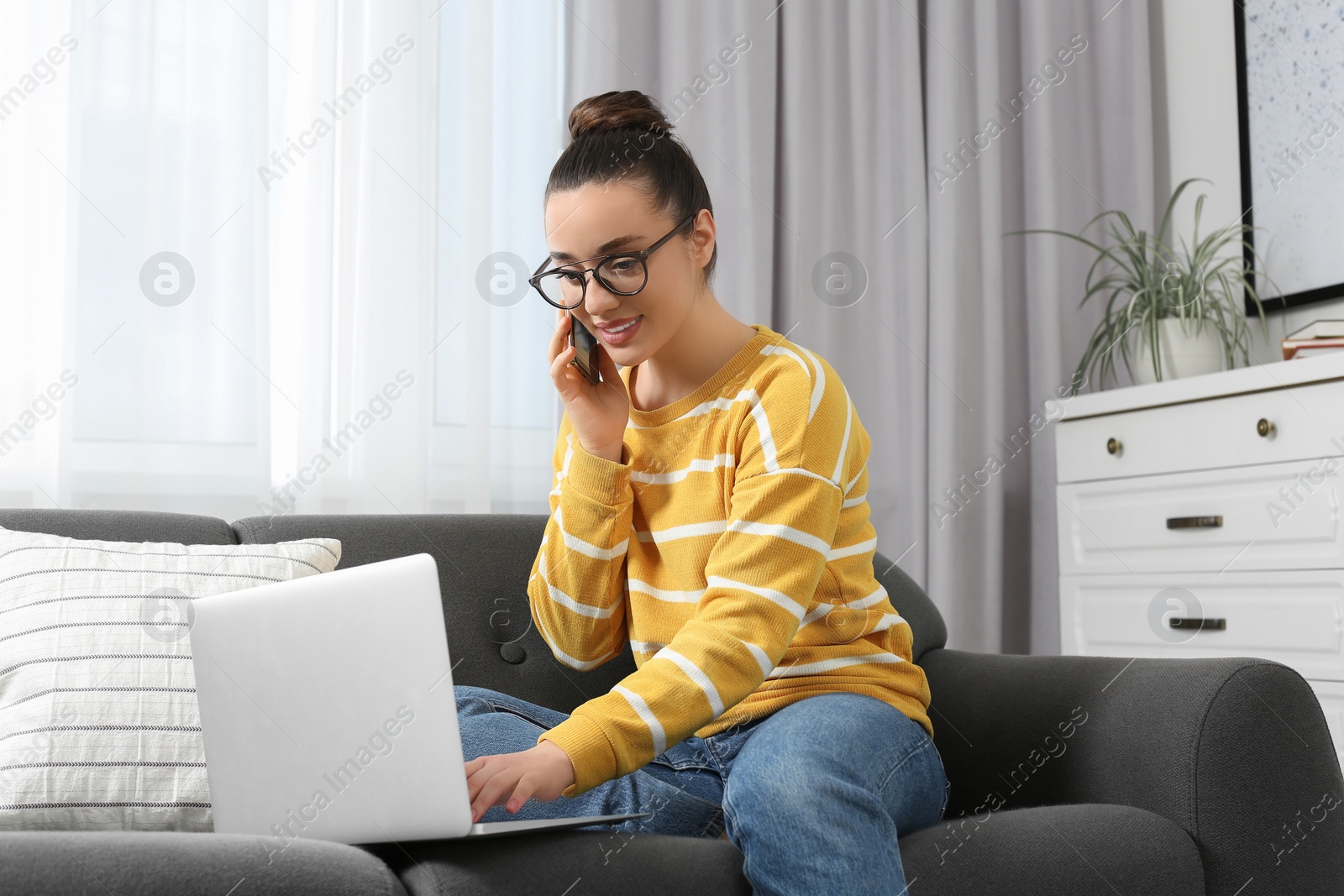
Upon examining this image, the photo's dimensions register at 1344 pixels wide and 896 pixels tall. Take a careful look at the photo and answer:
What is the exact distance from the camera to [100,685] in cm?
115

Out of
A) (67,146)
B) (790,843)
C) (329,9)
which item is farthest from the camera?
(329,9)

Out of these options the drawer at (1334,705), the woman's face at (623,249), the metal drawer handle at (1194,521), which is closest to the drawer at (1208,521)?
the metal drawer handle at (1194,521)

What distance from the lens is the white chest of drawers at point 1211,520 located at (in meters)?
1.84

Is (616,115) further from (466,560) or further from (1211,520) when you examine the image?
(1211,520)

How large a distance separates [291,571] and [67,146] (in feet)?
3.25

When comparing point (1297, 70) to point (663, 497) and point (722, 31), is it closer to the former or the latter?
point (722, 31)

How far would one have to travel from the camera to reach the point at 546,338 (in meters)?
2.22

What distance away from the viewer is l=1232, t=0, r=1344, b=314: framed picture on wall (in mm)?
2348

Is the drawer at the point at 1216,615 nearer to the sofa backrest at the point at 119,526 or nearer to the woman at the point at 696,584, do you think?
the woman at the point at 696,584

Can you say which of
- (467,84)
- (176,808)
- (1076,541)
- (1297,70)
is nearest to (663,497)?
(176,808)

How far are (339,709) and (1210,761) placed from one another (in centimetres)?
79

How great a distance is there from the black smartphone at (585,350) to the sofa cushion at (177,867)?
587 millimetres

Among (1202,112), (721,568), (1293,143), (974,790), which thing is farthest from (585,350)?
(1202,112)

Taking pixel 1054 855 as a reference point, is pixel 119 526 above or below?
above
